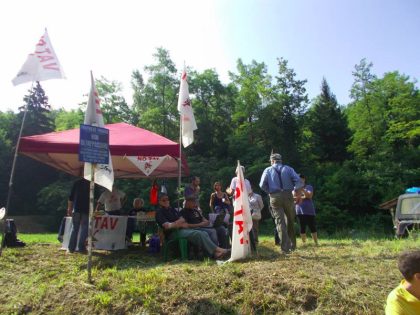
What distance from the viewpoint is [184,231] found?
6773 millimetres

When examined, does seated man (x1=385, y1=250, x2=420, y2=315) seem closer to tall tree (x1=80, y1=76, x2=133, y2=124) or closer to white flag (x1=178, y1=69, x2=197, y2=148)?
white flag (x1=178, y1=69, x2=197, y2=148)

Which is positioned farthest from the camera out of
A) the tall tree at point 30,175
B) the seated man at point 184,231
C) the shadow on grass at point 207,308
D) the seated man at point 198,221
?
the tall tree at point 30,175

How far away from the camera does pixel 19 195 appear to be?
124 ft

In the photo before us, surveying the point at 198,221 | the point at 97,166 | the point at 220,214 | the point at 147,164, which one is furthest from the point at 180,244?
the point at 147,164

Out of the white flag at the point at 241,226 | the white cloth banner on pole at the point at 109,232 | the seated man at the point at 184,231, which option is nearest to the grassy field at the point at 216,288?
the white flag at the point at 241,226

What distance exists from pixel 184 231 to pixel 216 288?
7.59 feet

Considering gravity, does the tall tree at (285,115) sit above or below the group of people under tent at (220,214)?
above

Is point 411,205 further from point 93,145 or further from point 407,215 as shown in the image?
point 93,145

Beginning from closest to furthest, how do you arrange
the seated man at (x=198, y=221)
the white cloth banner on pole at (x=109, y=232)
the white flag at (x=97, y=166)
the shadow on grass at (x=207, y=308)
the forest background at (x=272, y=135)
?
the shadow on grass at (x=207, y=308) < the white flag at (x=97, y=166) < the seated man at (x=198, y=221) < the white cloth banner on pole at (x=109, y=232) < the forest background at (x=272, y=135)

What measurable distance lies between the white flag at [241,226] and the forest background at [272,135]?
73.2ft

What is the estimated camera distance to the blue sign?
542 centimetres

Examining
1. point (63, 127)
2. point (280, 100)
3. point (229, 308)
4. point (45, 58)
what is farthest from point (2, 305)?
point (63, 127)

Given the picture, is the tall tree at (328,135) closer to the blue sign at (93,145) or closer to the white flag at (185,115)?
the white flag at (185,115)

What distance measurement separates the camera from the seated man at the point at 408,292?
2430mm
